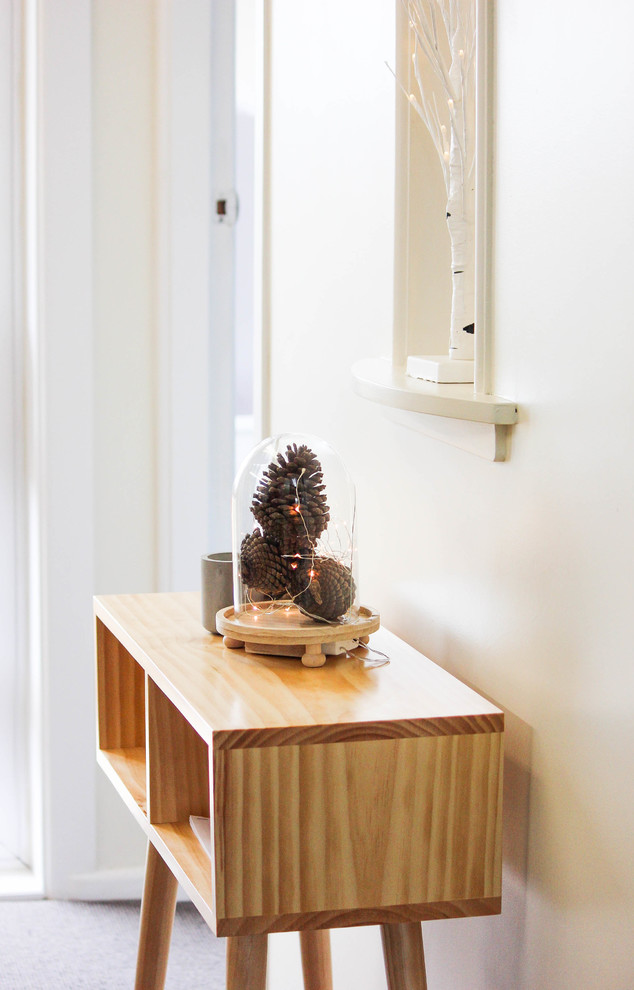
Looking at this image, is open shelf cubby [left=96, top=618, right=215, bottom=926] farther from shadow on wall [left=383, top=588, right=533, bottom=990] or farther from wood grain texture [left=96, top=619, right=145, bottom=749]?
shadow on wall [left=383, top=588, right=533, bottom=990]

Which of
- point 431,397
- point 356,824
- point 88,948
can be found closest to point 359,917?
point 356,824

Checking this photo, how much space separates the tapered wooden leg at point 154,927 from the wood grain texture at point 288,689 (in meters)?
0.41

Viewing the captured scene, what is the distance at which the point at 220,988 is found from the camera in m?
2.27

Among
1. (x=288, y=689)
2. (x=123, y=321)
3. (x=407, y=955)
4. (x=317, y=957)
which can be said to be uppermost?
(x=123, y=321)

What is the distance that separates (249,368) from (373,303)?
163 centimetres

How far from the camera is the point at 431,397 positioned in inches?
42.0

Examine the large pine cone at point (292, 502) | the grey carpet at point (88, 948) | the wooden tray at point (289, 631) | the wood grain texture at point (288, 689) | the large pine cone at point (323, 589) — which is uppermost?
the large pine cone at point (292, 502)

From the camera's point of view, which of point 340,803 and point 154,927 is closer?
point 340,803

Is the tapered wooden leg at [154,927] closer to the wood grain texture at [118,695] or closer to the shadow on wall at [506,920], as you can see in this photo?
the wood grain texture at [118,695]

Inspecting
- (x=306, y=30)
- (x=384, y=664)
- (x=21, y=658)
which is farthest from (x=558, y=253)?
(x=21, y=658)

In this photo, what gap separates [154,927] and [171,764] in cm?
40

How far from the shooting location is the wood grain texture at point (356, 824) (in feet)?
3.02

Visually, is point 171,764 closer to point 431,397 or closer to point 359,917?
point 359,917

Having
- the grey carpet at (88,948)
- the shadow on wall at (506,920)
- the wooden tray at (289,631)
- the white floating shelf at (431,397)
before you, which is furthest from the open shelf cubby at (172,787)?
the grey carpet at (88,948)
